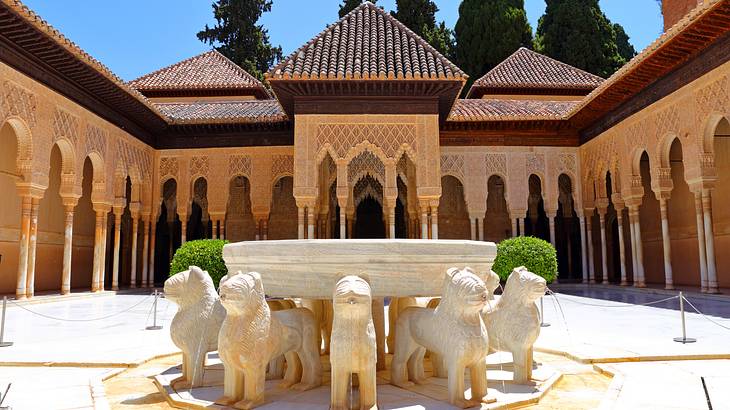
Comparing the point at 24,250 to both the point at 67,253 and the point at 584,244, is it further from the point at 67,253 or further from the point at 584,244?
A: the point at 584,244

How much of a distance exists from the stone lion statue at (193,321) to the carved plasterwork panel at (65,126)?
10.1 meters

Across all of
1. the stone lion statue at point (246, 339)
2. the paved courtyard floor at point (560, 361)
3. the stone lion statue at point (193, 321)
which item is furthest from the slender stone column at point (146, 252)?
the stone lion statue at point (246, 339)

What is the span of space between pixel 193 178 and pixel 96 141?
3.68 meters

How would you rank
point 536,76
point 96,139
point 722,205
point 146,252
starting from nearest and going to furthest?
point 96,139 < point 722,205 < point 146,252 < point 536,76

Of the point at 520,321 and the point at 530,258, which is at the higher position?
the point at 530,258

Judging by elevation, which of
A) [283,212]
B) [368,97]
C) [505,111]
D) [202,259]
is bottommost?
[202,259]

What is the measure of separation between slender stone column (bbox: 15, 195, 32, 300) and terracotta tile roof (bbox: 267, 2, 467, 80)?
20.2 ft

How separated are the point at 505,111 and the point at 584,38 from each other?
15.7 m

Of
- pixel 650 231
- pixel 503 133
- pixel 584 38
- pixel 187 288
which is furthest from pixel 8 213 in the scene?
pixel 584 38

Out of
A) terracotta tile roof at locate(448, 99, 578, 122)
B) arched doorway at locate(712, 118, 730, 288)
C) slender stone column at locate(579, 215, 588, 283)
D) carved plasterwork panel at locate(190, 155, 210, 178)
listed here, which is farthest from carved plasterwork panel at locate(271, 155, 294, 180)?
arched doorway at locate(712, 118, 730, 288)

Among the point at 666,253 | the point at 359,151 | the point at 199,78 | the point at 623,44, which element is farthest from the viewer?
the point at 623,44

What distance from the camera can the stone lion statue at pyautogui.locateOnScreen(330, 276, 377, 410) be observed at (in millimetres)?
2930

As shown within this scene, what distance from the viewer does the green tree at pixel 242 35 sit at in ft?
104

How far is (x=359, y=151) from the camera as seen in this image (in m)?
13.8
